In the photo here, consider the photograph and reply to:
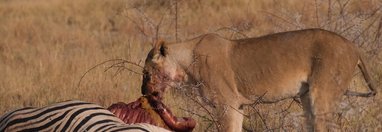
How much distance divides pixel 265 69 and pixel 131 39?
5843 mm

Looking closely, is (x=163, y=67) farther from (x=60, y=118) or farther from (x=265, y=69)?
(x=60, y=118)

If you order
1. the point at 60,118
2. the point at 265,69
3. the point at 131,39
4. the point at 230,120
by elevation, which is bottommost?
the point at 230,120

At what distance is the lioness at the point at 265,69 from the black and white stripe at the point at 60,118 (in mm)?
1925

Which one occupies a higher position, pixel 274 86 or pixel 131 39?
pixel 131 39

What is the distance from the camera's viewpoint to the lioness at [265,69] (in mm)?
6152

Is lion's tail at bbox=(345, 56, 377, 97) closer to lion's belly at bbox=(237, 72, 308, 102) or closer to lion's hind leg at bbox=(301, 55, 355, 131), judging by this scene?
lion's hind leg at bbox=(301, 55, 355, 131)

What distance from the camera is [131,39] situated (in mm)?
12148

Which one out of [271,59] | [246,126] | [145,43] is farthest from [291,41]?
[145,43]

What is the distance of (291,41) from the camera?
252 inches

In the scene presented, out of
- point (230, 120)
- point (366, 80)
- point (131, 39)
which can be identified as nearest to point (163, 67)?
point (230, 120)

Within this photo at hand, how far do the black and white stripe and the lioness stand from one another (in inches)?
75.8

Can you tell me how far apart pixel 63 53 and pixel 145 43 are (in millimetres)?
1138

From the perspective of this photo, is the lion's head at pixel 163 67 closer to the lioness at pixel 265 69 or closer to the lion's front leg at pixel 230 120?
the lioness at pixel 265 69

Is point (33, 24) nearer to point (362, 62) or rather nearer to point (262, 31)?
point (262, 31)
